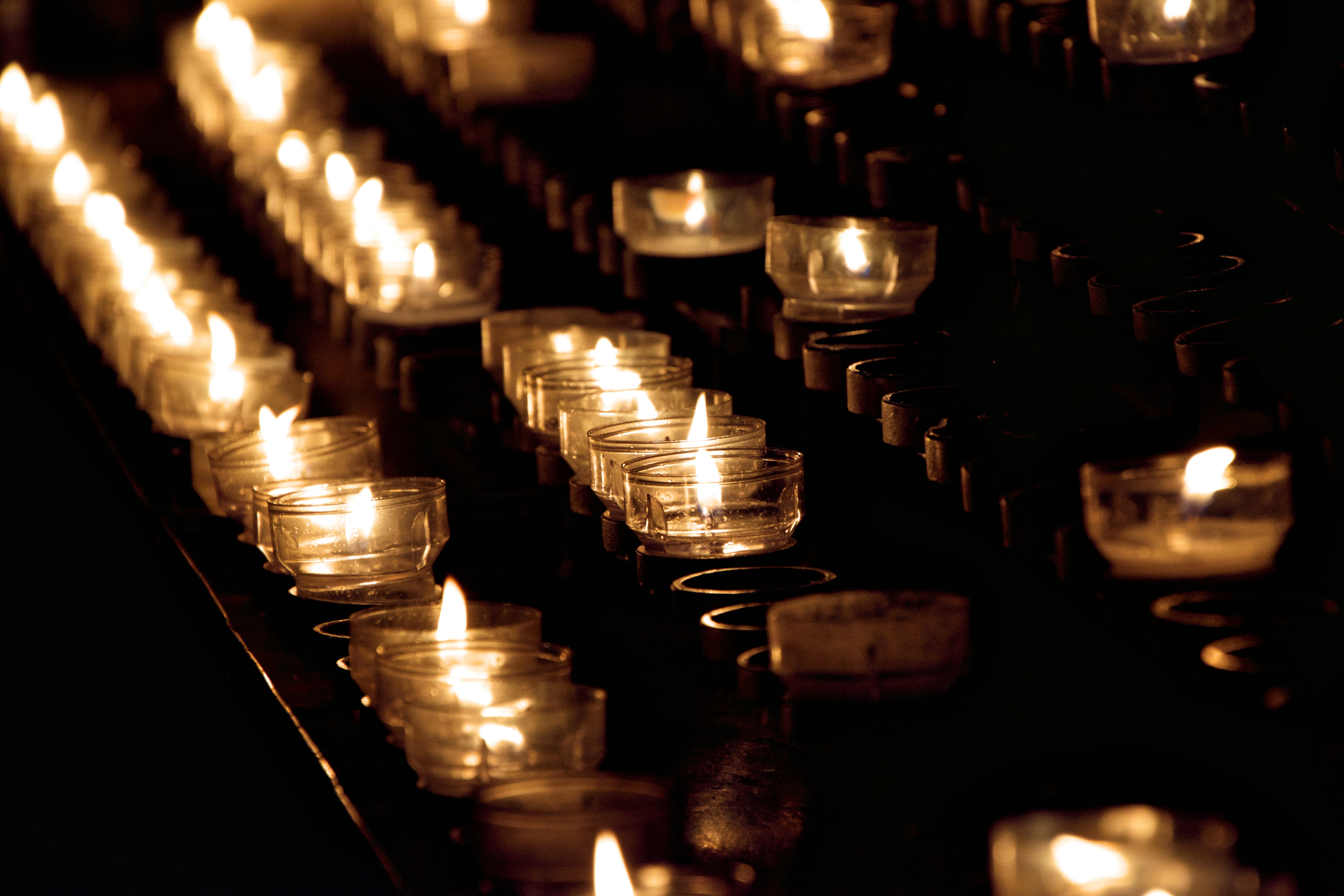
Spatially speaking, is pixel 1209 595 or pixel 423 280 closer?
pixel 1209 595

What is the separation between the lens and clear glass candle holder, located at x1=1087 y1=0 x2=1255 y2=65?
57.1 inches

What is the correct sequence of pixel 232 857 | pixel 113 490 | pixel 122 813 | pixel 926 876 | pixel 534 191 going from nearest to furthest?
pixel 926 876 → pixel 232 857 → pixel 122 813 → pixel 113 490 → pixel 534 191

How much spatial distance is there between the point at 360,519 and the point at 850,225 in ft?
1.74

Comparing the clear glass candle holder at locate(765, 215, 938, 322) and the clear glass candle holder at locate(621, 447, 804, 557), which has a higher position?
the clear glass candle holder at locate(765, 215, 938, 322)

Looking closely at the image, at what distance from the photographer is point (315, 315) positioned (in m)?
2.64

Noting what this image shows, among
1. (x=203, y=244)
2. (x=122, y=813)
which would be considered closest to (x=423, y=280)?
(x=122, y=813)

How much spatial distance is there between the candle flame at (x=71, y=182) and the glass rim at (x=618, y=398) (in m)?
1.77

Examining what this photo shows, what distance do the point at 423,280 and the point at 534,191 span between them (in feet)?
0.72

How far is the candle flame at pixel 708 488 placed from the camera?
127 centimetres

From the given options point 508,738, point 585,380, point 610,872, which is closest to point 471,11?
point 585,380

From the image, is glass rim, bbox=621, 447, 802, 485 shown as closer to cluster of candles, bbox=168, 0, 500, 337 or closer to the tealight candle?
the tealight candle

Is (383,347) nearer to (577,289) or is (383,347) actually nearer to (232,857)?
(577,289)

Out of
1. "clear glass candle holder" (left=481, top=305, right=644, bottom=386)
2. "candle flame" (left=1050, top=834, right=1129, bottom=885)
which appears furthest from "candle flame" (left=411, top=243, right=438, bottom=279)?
"candle flame" (left=1050, top=834, right=1129, bottom=885)

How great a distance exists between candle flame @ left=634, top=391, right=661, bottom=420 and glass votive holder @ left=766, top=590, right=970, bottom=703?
446 millimetres
